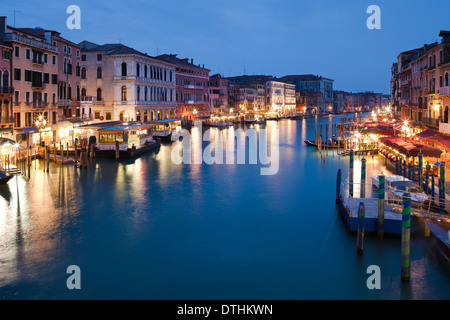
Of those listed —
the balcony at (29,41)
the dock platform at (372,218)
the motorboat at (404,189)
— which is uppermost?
the balcony at (29,41)

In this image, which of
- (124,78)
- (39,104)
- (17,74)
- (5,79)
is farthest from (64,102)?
(124,78)

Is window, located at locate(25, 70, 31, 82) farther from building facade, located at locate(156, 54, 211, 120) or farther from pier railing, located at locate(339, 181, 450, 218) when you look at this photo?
building facade, located at locate(156, 54, 211, 120)

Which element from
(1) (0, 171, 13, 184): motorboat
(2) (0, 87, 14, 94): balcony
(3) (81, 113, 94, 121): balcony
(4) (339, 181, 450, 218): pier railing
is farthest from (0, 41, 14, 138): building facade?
(4) (339, 181, 450, 218): pier railing

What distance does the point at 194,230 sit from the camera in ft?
44.4

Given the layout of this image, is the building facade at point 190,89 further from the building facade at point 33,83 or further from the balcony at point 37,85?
the balcony at point 37,85

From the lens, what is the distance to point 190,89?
204 ft

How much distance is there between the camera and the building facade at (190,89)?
191ft

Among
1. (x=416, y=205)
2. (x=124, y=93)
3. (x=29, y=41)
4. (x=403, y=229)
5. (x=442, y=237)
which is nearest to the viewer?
(x=403, y=229)

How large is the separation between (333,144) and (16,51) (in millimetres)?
22484

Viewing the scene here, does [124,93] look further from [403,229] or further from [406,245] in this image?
[406,245]

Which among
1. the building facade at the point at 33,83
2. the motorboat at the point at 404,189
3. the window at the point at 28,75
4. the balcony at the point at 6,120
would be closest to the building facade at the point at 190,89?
the building facade at the point at 33,83

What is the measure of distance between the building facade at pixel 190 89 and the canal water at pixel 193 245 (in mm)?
38650

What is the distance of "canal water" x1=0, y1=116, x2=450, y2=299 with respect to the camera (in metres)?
9.45

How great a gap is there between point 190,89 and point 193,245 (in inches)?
2030
